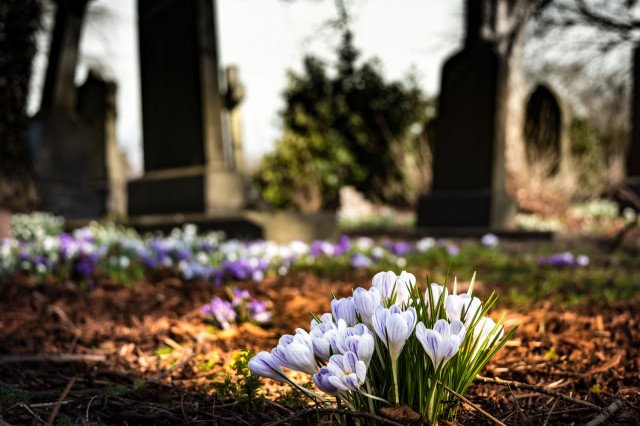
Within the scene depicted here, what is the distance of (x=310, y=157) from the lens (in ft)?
55.9

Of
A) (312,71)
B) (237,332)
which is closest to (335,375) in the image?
(237,332)

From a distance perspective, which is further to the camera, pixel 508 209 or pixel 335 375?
pixel 508 209

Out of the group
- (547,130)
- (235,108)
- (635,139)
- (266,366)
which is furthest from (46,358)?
(547,130)

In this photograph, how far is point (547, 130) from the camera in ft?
51.3

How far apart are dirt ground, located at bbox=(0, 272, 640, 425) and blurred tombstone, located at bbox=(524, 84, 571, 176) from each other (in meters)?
12.2

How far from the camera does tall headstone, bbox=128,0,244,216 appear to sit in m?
7.75

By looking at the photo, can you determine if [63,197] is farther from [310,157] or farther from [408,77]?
[408,77]

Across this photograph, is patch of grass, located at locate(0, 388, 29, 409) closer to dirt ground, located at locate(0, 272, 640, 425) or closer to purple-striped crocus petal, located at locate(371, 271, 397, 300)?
dirt ground, located at locate(0, 272, 640, 425)

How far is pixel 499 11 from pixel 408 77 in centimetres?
443

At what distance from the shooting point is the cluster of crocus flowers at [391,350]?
1367 millimetres

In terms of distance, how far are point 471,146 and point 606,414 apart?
9.09 metres

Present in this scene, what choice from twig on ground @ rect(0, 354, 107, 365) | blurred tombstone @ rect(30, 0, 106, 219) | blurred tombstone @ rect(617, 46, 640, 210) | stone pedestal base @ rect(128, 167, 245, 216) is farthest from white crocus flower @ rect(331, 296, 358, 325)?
blurred tombstone @ rect(617, 46, 640, 210)

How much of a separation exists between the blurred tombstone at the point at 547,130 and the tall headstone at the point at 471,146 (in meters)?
4.89

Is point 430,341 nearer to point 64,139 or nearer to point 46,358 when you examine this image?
point 46,358
